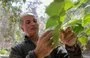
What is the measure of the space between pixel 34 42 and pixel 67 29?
54.1 inches

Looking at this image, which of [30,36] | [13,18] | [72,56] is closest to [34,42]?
[30,36]

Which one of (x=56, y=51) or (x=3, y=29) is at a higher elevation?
(x=3, y=29)

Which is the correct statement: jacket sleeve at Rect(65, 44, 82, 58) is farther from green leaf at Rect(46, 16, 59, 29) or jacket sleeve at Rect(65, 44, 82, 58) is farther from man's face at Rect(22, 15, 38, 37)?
man's face at Rect(22, 15, 38, 37)

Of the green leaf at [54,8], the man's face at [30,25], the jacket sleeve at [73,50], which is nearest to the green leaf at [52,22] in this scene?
the green leaf at [54,8]

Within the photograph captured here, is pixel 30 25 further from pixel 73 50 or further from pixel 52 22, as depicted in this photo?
pixel 52 22

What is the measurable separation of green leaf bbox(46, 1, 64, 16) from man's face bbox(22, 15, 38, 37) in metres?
1.34

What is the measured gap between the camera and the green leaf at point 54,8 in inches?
14.0

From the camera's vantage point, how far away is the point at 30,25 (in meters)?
1.72

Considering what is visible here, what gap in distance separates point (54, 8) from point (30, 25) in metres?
1.37

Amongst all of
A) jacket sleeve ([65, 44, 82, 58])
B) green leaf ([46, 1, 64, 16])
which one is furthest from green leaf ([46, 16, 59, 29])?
jacket sleeve ([65, 44, 82, 58])

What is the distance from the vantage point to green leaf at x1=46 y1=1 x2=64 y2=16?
355mm

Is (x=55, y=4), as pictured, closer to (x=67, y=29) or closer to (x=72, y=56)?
(x=67, y=29)

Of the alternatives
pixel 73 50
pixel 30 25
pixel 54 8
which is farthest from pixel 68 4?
pixel 30 25

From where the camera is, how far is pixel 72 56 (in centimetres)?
76
